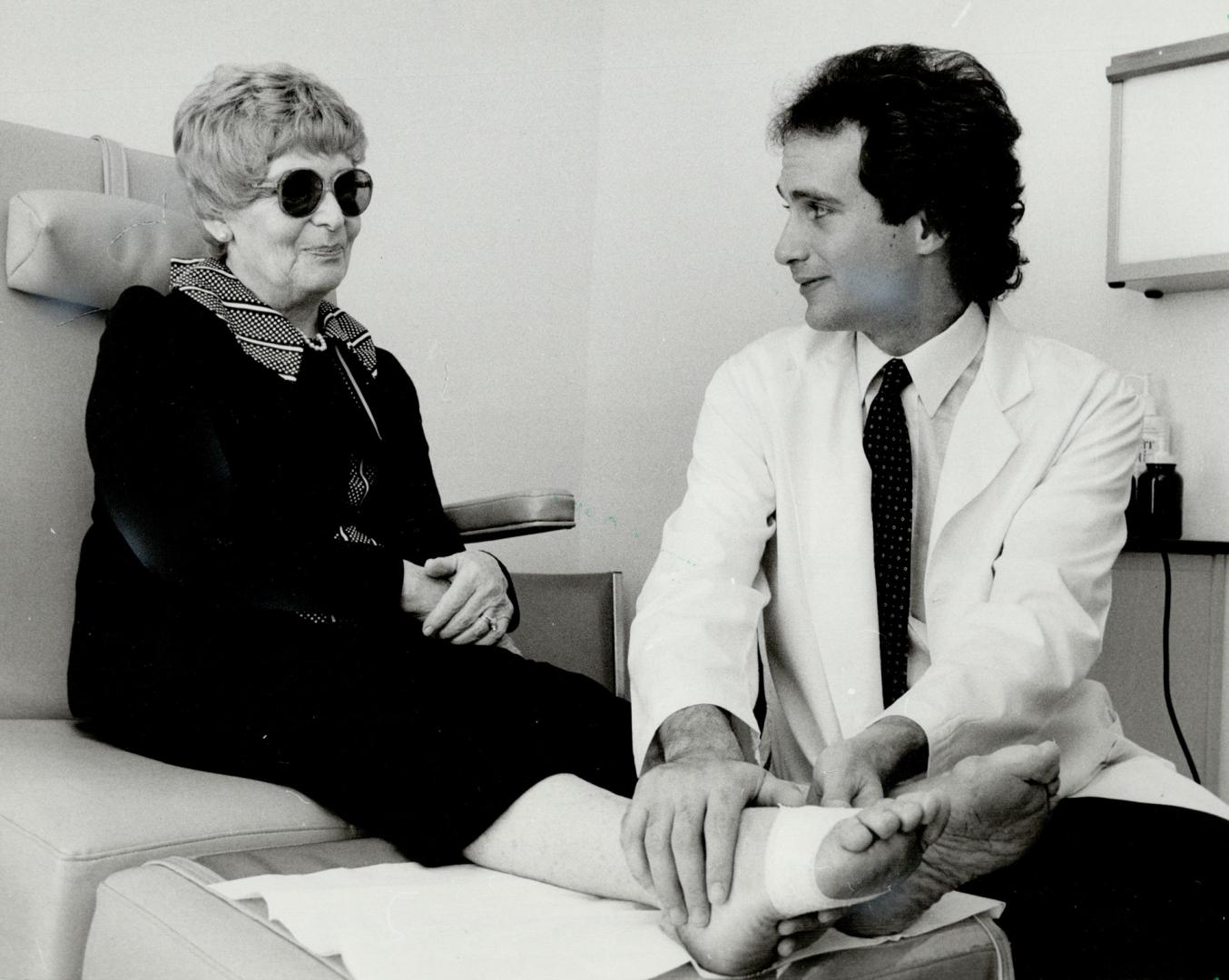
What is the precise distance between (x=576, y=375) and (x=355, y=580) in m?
1.40

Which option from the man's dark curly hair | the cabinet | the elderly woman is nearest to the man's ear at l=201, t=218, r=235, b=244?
the elderly woman

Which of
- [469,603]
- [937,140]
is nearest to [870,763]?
[469,603]

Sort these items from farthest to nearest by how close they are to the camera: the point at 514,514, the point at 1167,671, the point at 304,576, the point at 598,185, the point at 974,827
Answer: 1. the point at 598,185
2. the point at 1167,671
3. the point at 514,514
4. the point at 304,576
5. the point at 974,827

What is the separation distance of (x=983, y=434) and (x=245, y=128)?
2.80 ft

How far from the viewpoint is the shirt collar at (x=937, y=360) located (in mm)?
1363

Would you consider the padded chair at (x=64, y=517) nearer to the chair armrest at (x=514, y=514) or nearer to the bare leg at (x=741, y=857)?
the chair armrest at (x=514, y=514)

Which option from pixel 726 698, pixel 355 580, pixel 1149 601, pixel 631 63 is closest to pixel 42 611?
pixel 355 580

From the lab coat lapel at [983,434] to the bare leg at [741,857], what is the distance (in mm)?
493

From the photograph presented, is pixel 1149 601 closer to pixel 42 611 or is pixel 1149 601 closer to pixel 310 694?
pixel 310 694

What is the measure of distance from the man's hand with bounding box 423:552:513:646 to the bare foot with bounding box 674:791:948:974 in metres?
0.53

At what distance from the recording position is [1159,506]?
66.5 inches

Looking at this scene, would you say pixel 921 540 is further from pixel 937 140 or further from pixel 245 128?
pixel 245 128

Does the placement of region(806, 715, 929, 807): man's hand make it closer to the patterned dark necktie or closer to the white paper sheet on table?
the white paper sheet on table

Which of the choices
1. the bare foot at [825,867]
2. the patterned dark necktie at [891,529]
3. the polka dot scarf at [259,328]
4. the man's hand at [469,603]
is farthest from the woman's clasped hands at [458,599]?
the bare foot at [825,867]
